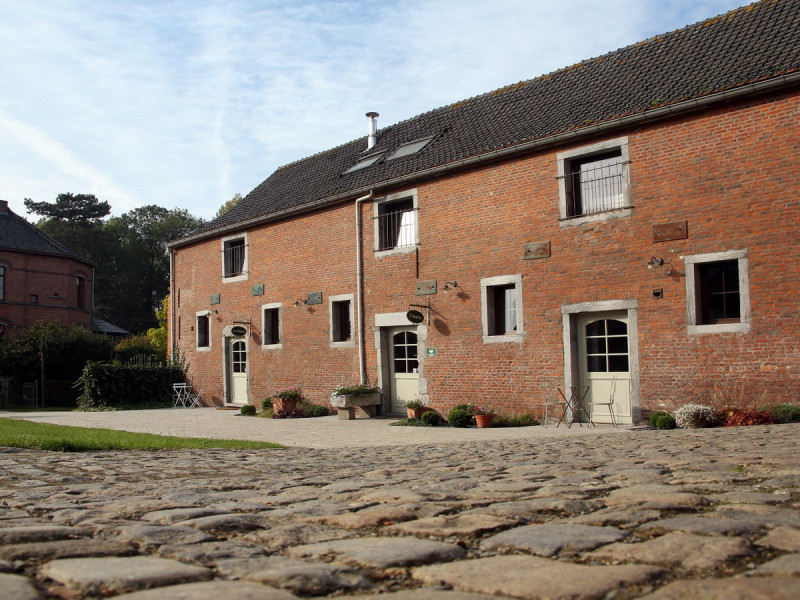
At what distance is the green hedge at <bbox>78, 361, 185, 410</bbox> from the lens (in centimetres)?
2299

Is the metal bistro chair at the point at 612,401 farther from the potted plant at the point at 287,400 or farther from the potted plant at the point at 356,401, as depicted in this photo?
the potted plant at the point at 287,400

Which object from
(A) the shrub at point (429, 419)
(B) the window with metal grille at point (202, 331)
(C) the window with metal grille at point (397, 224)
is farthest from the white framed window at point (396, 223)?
(B) the window with metal grille at point (202, 331)

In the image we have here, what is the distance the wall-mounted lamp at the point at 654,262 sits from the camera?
1286 cm

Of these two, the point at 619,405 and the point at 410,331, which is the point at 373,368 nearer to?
the point at 410,331

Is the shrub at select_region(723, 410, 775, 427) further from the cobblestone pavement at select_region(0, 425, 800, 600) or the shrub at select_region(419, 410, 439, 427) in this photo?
the shrub at select_region(419, 410, 439, 427)

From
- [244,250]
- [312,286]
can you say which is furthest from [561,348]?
[244,250]

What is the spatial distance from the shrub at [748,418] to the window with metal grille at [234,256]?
14.4 m

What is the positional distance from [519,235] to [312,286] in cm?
654

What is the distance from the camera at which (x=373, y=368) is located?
58.5ft

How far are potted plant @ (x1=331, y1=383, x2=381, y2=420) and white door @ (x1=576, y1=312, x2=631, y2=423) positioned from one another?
510 centimetres

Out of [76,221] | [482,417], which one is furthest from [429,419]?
[76,221]

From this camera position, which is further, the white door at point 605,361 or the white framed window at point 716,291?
the white door at point 605,361

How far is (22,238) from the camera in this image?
122ft

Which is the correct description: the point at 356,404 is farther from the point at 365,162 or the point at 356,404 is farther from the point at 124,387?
the point at 124,387
